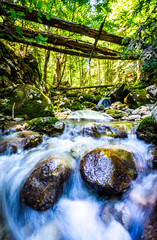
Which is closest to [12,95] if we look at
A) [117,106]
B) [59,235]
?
[59,235]

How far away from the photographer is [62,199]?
6.55 feet

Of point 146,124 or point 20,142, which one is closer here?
point 20,142

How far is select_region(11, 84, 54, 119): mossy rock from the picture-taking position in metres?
5.67

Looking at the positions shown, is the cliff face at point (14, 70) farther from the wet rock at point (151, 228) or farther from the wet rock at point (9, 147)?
the wet rock at point (151, 228)

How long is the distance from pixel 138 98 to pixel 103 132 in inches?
257

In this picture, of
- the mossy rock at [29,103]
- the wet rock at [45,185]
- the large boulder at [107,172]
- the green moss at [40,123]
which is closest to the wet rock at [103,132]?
the green moss at [40,123]

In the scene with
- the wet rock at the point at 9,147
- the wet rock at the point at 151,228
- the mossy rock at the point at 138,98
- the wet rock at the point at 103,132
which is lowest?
the wet rock at the point at 151,228

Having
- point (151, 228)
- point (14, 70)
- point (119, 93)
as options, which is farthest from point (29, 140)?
point (119, 93)

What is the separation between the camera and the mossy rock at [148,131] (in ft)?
10.3

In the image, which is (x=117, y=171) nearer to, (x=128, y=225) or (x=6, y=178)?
(x=128, y=225)

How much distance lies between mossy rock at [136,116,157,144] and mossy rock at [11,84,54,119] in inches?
176

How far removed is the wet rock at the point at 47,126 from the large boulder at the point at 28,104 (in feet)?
5.44

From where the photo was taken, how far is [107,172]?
1985 mm

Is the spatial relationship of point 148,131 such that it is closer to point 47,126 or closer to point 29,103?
point 47,126
